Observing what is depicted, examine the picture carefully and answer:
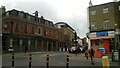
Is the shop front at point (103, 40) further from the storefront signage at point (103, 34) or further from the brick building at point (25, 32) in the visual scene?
the brick building at point (25, 32)

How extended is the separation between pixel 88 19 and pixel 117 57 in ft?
61.9

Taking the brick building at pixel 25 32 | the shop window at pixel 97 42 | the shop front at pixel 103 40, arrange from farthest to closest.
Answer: the brick building at pixel 25 32 → the shop window at pixel 97 42 → the shop front at pixel 103 40

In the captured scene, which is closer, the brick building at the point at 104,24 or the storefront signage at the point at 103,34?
the storefront signage at the point at 103,34

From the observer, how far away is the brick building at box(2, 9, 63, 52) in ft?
150

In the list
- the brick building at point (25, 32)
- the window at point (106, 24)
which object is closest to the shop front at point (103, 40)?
the window at point (106, 24)

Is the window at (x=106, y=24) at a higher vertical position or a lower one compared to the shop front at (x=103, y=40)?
higher

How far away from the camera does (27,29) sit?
5144 centimetres

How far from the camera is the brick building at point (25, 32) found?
4572cm

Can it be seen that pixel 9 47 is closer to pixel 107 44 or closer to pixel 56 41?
pixel 107 44

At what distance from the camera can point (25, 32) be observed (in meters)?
50.6

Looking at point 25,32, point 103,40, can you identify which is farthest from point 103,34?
point 25,32

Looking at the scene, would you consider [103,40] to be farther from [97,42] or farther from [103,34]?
[97,42]

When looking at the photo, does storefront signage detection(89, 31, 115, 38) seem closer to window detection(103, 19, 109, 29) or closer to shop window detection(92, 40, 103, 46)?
shop window detection(92, 40, 103, 46)

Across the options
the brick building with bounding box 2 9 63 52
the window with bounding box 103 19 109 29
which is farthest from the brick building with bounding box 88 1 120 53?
the brick building with bounding box 2 9 63 52
